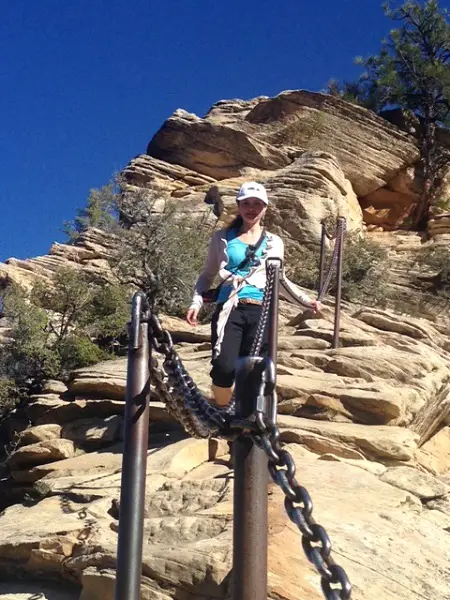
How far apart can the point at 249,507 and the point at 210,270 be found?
2.81 m

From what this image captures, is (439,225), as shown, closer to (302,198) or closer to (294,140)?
(302,198)

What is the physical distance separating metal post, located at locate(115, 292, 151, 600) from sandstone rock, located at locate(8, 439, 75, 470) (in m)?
4.95

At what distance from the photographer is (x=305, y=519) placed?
5.32 ft

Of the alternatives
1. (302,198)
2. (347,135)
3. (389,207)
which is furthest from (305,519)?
(389,207)

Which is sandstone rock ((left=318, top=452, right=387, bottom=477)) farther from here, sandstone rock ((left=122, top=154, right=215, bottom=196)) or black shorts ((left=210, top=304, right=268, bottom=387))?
sandstone rock ((left=122, top=154, right=215, bottom=196))

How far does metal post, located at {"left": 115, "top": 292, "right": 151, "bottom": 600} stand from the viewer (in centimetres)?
242

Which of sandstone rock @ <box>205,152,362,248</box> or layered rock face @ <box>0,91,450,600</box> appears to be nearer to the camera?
layered rock face @ <box>0,91,450,600</box>

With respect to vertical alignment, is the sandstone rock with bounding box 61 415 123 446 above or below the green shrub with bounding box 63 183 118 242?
below

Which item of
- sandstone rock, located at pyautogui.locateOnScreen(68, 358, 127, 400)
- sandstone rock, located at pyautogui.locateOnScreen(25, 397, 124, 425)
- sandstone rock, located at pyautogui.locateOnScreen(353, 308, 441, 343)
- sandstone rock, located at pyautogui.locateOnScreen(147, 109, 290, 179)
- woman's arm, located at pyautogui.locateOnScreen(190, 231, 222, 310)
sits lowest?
woman's arm, located at pyautogui.locateOnScreen(190, 231, 222, 310)

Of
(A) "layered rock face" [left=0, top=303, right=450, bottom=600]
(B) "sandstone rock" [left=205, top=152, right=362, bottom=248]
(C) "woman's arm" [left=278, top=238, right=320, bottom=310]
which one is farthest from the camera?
(B) "sandstone rock" [left=205, top=152, right=362, bottom=248]

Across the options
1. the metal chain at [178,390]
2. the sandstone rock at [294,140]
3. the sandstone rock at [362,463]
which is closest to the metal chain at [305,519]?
the metal chain at [178,390]

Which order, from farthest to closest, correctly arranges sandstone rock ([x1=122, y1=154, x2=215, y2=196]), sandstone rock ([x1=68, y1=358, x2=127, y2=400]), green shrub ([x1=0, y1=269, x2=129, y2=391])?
sandstone rock ([x1=122, y1=154, x2=215, y2=196])
green shrub ([x1=0, y1=269, x2=129, y2=391])
sandstone rock ([x1=68, y1=358, x2=127, y2=400])

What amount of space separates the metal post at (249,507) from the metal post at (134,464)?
0.50m

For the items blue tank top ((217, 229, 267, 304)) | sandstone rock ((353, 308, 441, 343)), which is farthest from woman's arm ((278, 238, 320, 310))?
sandstone rock ((353, 308, 441, 343))
